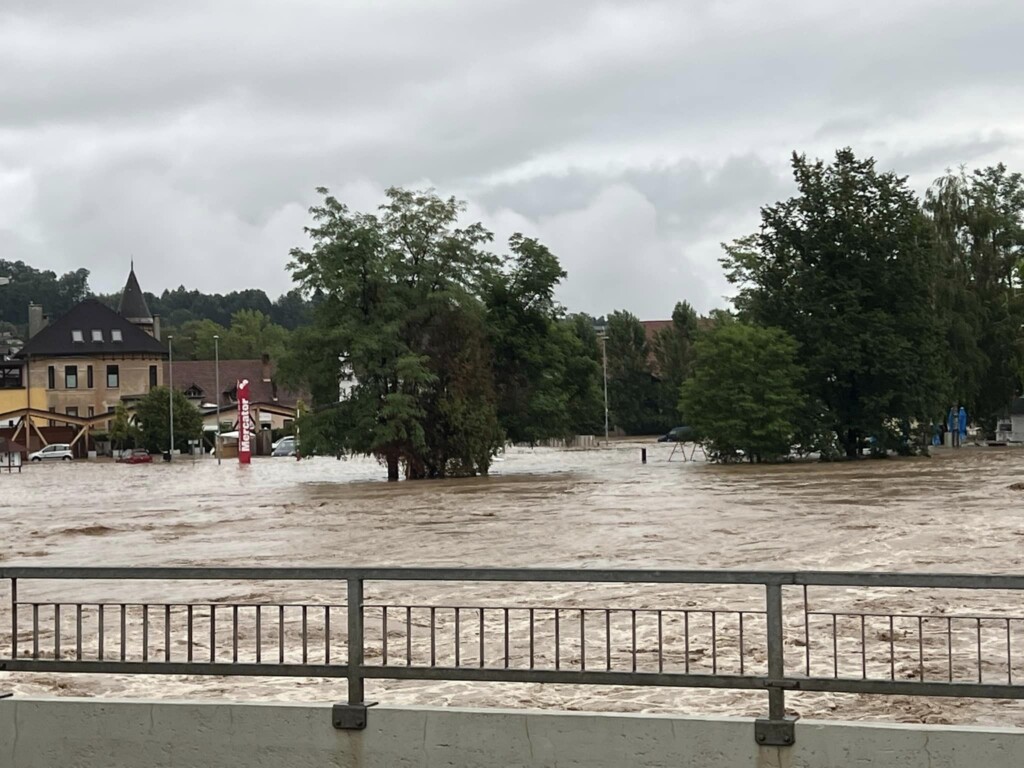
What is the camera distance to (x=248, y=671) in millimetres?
7602

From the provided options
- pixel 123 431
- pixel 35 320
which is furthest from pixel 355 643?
pixel 35 320

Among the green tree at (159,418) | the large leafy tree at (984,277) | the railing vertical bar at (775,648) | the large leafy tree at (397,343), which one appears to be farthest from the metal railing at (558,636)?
the green tree at (159,418)

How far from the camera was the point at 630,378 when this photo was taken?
137 m

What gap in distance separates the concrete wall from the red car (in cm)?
9320

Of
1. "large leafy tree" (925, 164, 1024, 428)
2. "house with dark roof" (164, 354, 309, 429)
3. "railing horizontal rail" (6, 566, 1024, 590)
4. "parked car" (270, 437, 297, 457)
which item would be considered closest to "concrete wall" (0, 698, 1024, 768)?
"railing horizontal rail" (6, 566, 1024, 590)

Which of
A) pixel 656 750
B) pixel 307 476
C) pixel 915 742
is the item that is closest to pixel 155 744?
pixel 656 750

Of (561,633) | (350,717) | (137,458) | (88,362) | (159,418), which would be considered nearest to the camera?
(350,717)

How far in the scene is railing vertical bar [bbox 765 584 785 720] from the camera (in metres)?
6.88

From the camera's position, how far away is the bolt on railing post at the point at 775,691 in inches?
270

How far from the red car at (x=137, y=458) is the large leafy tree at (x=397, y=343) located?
129 ft

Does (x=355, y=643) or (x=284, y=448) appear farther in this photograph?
(x=284, y=448)

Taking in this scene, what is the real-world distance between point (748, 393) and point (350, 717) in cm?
6310

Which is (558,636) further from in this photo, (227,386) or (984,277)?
(227,386)

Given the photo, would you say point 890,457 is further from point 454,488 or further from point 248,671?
point 248,671
